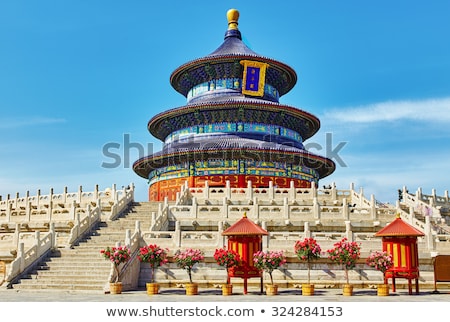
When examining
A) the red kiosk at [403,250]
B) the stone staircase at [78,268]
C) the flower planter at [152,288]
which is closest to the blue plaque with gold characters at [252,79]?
the stone staircase at [78,268]

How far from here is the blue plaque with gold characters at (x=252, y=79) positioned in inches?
Result: 1901

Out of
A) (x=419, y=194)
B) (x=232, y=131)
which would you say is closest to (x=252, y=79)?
(x=232, y=131)

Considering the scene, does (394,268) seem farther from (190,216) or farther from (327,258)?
(190,216)

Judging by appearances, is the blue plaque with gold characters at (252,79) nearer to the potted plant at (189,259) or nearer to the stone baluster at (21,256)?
the stone baluster at (21,256)

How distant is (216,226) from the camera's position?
27.0 meters

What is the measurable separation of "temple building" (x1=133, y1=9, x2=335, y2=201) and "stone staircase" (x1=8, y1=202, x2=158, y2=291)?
53.0ft

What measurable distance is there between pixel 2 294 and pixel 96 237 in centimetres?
680

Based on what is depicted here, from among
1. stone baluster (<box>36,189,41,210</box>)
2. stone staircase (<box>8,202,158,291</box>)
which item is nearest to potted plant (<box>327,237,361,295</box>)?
stone staircase (<box>8,202,158,291</box>)

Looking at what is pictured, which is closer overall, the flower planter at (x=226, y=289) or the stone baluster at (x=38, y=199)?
the flower planter at (x=226, y=289)

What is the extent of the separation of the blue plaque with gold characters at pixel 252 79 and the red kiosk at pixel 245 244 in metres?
28.8

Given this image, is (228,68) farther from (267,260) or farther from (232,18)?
(267,260)

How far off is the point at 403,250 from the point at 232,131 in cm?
2722

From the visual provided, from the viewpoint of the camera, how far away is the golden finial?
54812mm

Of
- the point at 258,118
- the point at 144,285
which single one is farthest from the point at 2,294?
the point at 258,118
